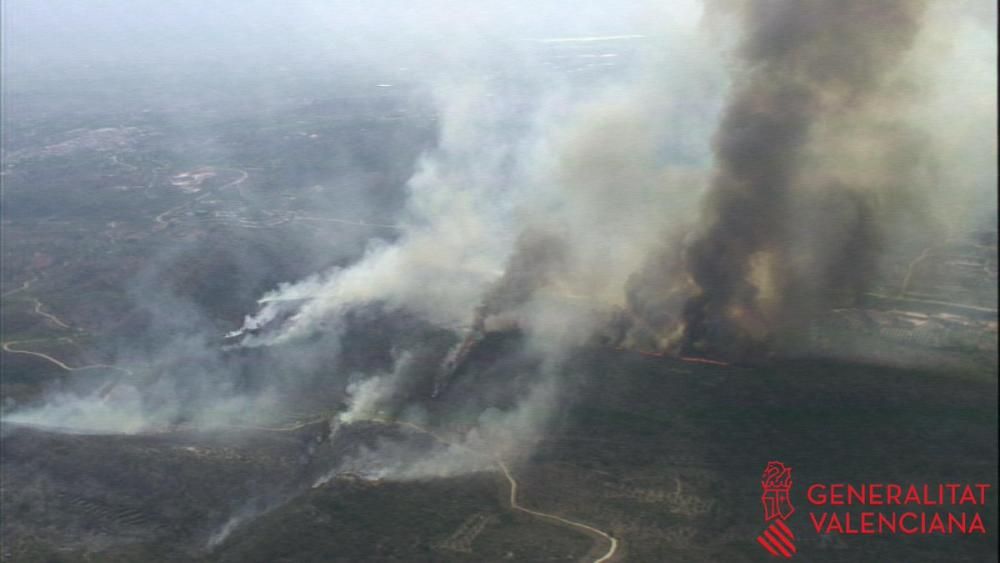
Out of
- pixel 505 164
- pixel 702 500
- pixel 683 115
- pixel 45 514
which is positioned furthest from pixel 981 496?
pixel 505 164

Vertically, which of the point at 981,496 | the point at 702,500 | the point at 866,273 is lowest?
the point at 702,500

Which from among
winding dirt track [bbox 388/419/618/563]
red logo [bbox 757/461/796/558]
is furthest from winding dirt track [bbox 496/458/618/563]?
red logo [bbox 757/461/796/558]

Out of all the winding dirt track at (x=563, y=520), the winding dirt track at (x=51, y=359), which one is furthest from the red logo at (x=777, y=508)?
the winding dirt track at (x=51, y=359)

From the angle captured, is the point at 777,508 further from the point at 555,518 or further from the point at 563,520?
the point at 555,518

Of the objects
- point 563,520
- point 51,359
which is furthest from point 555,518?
point 51,359

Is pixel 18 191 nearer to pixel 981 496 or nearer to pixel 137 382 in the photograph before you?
pixel 137 382

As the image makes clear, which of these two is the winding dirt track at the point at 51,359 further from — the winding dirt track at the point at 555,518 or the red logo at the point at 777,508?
the red logo at the point at 777,508

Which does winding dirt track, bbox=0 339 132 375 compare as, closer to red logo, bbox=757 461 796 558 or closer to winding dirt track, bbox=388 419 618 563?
winding dirt track, bbox=388 419 618 563

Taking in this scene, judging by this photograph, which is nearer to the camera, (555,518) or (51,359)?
(555,518)
